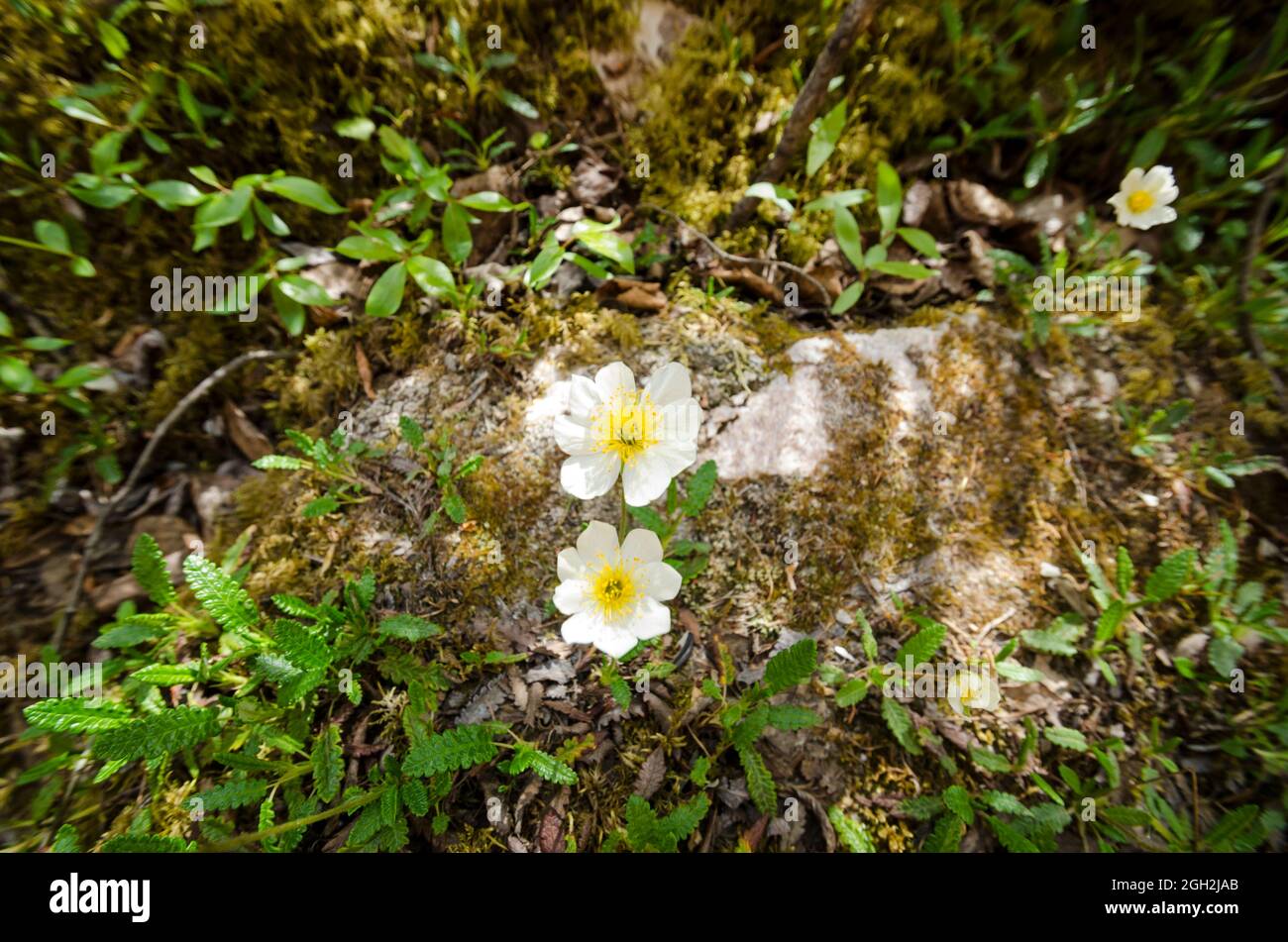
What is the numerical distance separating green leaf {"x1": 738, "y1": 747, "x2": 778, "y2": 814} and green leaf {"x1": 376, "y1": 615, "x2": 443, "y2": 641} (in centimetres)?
111

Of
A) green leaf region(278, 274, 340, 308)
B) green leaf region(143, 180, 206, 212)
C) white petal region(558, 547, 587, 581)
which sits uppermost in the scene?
green leaf region(143, 180, 206, 212)

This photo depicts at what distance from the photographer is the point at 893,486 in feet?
6.80

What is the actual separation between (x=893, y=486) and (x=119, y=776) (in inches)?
120

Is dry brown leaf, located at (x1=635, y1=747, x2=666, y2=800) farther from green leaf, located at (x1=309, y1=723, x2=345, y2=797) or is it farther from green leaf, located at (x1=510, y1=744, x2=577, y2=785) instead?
green leaf, located at (x1=309, y1=723, x2=345, y2=797)

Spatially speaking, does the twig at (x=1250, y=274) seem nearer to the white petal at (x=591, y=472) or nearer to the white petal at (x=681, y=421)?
the white petal at (x=681, y=421)

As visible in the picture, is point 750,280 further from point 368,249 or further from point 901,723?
point 901,723

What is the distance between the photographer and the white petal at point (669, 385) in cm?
160

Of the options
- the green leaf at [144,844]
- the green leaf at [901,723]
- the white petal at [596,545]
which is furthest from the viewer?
the green leaf at [901,723]

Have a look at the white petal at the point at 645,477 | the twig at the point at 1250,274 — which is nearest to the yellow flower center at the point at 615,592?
the white petal at the point at 645,477

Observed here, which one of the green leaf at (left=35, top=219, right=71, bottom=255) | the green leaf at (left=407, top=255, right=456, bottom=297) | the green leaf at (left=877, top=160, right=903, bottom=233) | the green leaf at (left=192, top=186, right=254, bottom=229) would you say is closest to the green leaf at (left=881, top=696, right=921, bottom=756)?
the green leaf at (left=877, top=160, right=903, bottom=233)

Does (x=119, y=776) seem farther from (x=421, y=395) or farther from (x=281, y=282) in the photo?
(x=281, y=282)

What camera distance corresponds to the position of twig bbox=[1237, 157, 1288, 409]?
7.75ft

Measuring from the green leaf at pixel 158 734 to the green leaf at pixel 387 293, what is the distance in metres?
1.53
